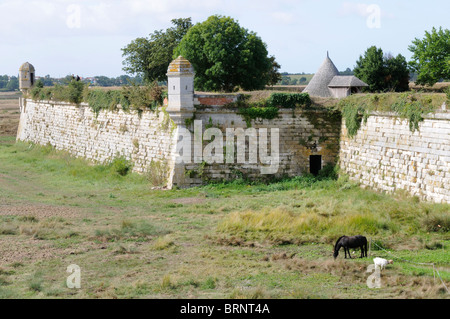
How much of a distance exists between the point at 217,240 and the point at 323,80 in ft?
57.1

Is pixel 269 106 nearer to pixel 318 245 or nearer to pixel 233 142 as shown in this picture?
pixel 233 142

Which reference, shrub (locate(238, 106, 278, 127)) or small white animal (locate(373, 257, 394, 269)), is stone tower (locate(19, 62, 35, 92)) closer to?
shrub (locate(238, 106, 278, 127))

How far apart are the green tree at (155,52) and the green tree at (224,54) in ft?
36.3

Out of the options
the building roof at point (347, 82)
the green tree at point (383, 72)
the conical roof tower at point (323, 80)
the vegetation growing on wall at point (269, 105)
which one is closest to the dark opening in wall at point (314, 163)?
the vegetation growing on wall at point (269, 105)

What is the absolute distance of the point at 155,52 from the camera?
4766cm

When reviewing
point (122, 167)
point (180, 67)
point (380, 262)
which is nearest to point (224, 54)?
point (122, 167)

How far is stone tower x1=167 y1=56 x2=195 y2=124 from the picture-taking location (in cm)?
2184

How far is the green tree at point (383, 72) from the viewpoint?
39.9 meters

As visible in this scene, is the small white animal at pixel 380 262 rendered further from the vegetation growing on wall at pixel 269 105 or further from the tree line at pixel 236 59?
the tree line at pixel 236 59

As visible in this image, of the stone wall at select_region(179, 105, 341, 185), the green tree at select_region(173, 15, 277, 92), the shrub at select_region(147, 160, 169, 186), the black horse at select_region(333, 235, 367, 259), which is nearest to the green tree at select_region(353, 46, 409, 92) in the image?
the green tree at select_region(173, 15, 277, 92)

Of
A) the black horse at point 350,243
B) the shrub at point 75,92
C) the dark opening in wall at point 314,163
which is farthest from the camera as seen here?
the shrub at point 75,92

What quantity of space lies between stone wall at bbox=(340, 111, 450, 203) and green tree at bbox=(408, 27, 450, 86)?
21.3 meters

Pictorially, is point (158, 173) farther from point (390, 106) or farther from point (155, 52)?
point (155, 52)

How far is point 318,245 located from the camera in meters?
14.1
